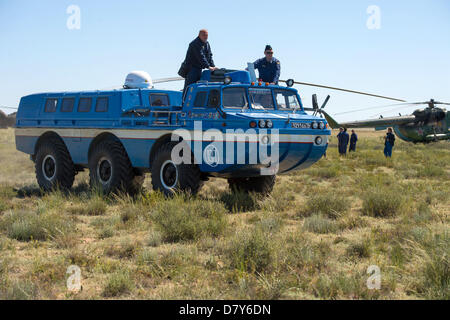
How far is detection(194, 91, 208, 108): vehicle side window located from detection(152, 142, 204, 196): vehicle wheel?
952 millimetres

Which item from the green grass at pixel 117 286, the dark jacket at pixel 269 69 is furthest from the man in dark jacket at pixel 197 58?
the green grass at pixel 117 286

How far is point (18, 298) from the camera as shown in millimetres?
5125

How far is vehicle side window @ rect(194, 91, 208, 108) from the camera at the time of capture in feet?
35.1

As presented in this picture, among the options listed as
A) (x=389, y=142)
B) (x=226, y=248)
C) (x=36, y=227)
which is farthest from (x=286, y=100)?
(x=389, y=142)

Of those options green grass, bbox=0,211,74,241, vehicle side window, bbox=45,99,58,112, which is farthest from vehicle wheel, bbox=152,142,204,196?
vehicle side window, bbox=45,99,58,112

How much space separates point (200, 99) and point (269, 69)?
2.19 m

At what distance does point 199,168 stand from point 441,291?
240 inches

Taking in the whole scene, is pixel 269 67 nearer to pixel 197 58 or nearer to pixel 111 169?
pixel 197 58

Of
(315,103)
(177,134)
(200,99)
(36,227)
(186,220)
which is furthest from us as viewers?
(315,103)

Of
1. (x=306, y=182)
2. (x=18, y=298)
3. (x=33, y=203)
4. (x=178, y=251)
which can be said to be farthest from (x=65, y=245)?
(x=306, y=182)

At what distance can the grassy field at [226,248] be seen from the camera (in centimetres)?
550

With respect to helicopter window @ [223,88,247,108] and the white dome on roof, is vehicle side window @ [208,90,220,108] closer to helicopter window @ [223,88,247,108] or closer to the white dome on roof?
helicopter window @ [223,88,247,108]

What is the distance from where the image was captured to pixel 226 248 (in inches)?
275
